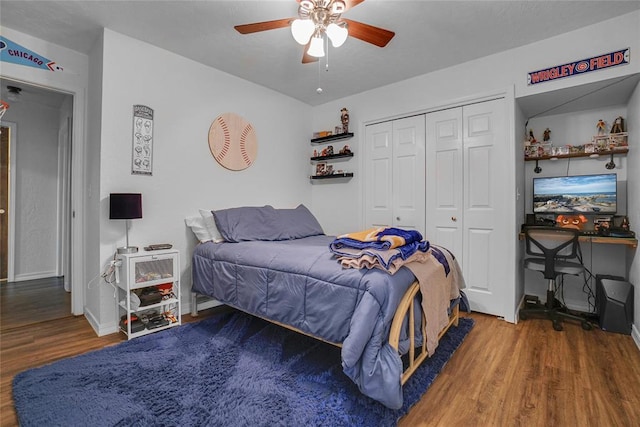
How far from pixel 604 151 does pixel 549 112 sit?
2.21 ft

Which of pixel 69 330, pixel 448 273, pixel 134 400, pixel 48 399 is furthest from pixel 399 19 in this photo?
pixel 69 330

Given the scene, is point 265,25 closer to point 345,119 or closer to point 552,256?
point 345,119

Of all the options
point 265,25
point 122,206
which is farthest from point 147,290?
point 265,25

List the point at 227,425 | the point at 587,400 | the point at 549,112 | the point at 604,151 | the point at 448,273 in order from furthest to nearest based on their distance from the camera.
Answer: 1. the point at 549,112
2. the point at 604,151
3. the point at 448,273
4. the point at 587,400
5. the point at 227,425

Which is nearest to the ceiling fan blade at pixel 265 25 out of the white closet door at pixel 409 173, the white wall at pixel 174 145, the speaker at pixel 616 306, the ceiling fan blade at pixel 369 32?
the ceiling fan blade at pixel 369 32

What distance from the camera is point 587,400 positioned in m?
1.64

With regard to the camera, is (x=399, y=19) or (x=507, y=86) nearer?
(x=399, y=19)

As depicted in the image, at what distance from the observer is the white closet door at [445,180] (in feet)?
10.3

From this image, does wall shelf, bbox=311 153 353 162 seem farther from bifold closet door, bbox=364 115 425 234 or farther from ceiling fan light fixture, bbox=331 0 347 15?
ceiling fan light fixture, bbox=331 0 347 15

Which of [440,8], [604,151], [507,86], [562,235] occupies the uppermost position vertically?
[440,8]

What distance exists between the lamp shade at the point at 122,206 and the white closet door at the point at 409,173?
2.72m

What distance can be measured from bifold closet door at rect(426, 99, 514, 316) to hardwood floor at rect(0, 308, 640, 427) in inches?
17.8

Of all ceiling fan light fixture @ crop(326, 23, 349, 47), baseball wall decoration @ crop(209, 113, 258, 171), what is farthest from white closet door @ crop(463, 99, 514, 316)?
baseball wall decoration @ crop(209, 113, 258, 171)

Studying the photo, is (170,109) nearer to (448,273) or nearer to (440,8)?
(440,8)
